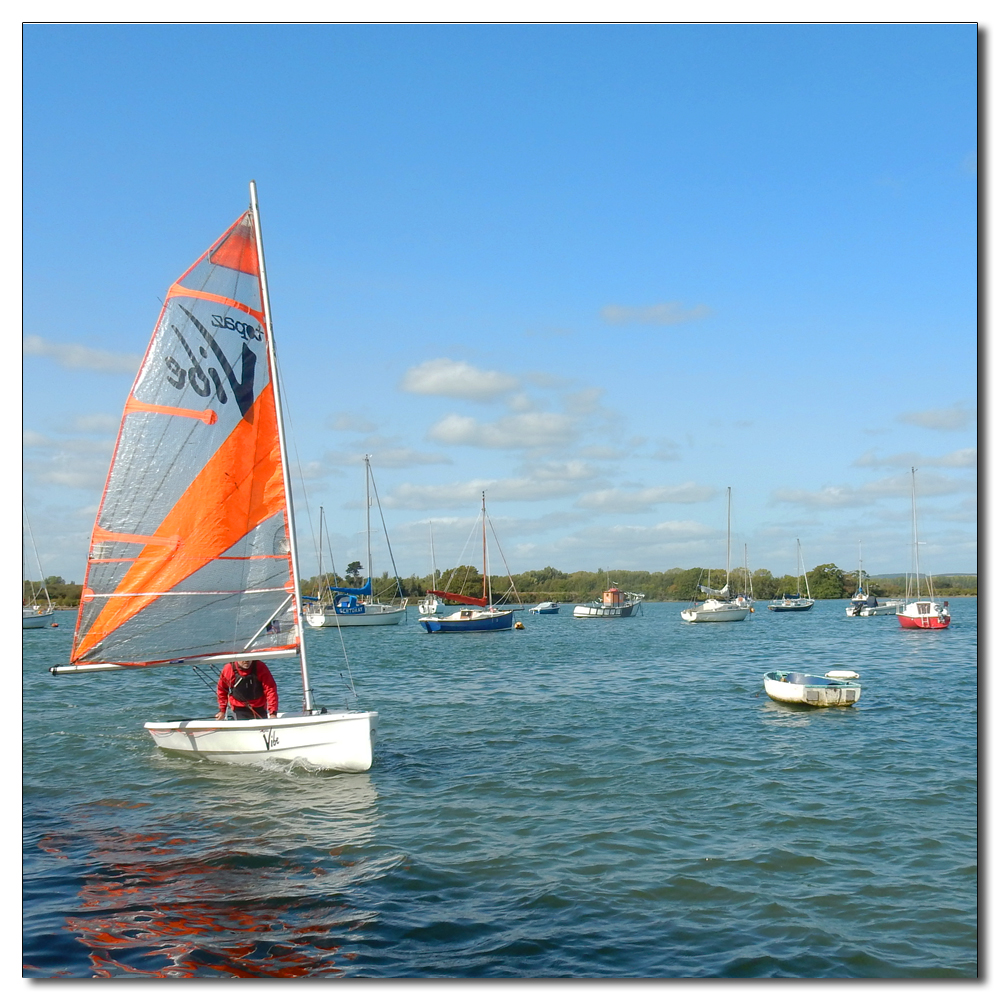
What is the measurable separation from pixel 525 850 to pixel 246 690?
5.62m

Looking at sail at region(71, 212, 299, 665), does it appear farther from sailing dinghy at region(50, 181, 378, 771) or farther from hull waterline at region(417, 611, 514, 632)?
hull waterline at region(417, 611, 514, 632)

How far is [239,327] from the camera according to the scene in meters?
13.4

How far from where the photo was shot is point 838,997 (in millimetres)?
5828

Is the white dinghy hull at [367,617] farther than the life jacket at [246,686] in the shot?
Yes

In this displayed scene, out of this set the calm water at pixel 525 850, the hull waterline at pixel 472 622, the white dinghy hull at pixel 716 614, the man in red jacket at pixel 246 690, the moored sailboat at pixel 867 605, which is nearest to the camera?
the calm water at pixel 525 850

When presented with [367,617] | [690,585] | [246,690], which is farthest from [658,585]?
[246,690]

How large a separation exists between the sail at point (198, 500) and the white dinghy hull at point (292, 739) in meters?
1.13

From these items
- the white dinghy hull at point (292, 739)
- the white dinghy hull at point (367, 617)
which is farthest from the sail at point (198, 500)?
the white dinghy hull at point (367, 617)

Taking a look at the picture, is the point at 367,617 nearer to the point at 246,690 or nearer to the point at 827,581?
the point at 246,690

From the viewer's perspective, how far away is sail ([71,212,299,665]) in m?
12.8

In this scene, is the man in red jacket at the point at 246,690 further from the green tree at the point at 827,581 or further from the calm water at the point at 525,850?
the green tree at the point at 827,581

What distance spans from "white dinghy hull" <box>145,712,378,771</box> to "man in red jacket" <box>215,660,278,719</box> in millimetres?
512

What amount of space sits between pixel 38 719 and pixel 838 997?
786 inches

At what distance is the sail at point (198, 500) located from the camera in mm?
12750
